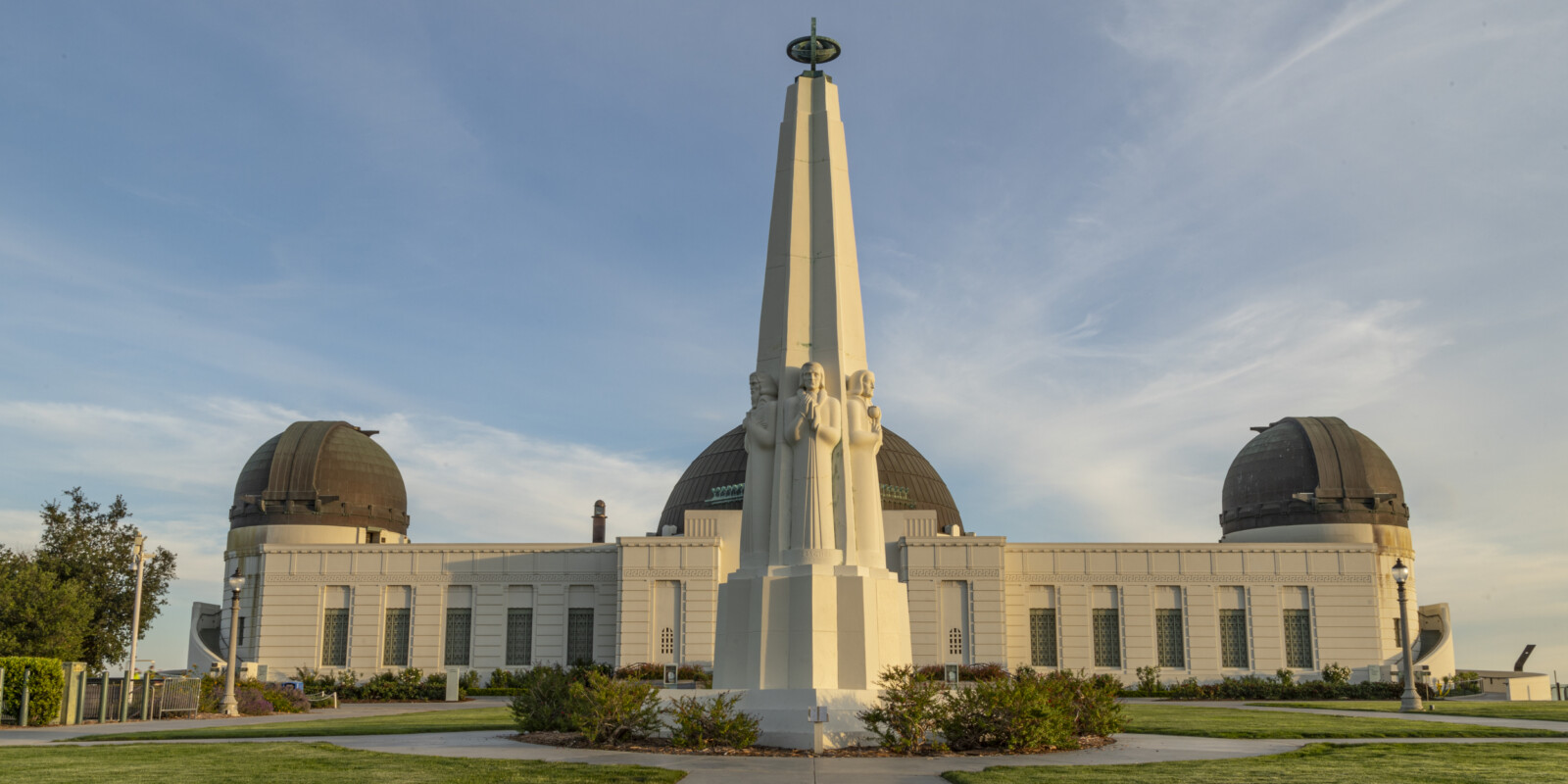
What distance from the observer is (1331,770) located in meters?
11.7

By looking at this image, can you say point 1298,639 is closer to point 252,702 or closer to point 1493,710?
point 1493,710

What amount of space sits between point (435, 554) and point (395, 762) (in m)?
34.6

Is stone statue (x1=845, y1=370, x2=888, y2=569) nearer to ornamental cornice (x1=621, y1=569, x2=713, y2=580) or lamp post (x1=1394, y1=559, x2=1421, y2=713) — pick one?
lamp post (x1=1394, y1=559, x2=1421, y2=713)

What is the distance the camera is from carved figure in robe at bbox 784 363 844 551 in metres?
17.2

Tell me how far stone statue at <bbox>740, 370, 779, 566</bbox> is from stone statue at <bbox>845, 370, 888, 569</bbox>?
1279 millimetres

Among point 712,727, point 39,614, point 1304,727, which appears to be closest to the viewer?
point 712,727

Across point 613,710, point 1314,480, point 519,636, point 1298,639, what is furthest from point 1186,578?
point 613,710

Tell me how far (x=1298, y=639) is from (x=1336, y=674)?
226cm

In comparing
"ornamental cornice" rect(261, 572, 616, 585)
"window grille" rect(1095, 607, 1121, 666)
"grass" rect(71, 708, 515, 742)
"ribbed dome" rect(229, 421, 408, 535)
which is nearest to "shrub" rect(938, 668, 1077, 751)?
"grass" rect(71, 708, 515, 742)

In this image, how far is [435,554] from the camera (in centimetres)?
4562

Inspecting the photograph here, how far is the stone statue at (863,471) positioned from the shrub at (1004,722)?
11.5 ft

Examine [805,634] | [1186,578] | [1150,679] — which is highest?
[1186,578]

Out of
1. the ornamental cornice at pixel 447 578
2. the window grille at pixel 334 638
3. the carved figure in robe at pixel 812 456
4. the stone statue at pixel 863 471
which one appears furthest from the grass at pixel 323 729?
the window grille at pixel 334 638

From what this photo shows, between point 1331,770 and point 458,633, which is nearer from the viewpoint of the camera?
point 1331,770
